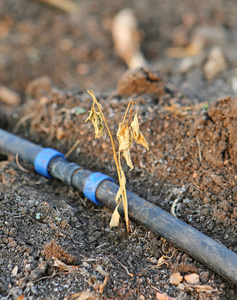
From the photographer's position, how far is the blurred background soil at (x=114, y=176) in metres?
1.95

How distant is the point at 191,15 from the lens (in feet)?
16.7

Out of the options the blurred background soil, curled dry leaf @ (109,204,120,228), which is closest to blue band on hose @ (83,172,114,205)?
the blurred background soil

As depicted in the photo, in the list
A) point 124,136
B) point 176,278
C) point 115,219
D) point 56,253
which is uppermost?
point 124,136

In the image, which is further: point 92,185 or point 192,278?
point 92,185

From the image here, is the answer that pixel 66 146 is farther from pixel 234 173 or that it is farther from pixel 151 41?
pixel 151 41

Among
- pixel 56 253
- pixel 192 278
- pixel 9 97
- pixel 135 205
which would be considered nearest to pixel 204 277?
pixel 192 278

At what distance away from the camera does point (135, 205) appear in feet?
7.45

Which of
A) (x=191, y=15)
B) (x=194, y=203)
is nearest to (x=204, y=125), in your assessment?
Answer: (x=194, y=203)

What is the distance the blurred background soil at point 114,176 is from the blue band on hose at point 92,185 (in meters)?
0.13

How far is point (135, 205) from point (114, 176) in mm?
467

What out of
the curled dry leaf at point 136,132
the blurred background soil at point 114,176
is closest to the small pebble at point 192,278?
the blurred background soil at point 114,176

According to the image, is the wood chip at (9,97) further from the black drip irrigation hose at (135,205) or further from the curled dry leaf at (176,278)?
the curled dry leaf at (176,278)

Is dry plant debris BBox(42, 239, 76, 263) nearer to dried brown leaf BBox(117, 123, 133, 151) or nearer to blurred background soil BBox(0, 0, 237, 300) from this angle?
blurred background soil BBox(0, 0, 237, 300)

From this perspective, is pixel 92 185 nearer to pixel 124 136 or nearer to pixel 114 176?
pixel 114 176
